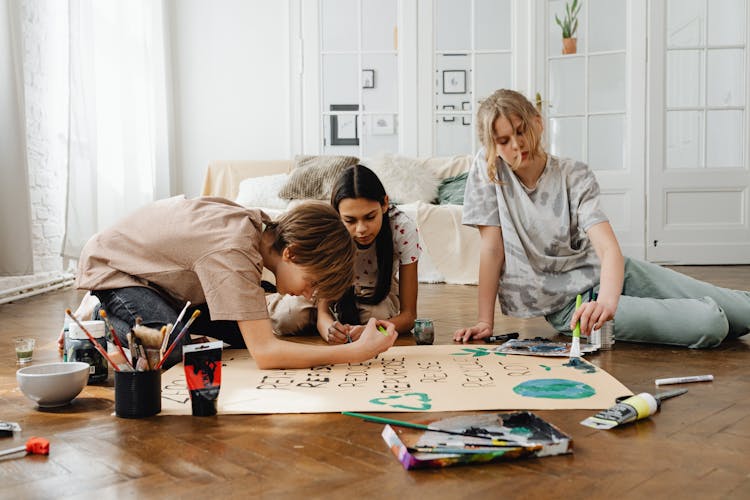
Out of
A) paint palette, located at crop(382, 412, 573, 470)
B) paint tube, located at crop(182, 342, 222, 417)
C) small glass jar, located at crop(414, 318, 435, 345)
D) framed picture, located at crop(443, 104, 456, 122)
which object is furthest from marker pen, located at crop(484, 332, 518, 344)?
framed picture, located at crop(443, 104, 456, 122)

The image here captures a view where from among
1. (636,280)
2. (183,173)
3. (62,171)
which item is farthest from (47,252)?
(636,280)

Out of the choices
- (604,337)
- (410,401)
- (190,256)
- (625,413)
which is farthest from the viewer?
(604,337)

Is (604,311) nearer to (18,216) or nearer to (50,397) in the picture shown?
(50,397)

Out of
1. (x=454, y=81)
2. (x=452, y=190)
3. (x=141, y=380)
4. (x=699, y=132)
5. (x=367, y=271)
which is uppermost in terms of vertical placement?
(x=454, y=81)

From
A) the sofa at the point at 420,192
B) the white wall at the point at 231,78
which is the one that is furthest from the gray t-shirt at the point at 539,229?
the white wall at the point at 231,78

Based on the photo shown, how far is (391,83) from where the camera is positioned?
6.42 m

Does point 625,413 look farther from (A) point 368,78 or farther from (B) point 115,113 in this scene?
(A) point 368,78

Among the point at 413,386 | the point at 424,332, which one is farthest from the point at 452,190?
the point at 413,386

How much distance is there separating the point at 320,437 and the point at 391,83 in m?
5.20

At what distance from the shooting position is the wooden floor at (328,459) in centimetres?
125

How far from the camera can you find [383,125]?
646cm

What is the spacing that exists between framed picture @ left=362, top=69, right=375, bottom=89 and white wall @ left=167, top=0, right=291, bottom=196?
64cm

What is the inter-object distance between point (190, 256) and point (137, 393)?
0.46 meters

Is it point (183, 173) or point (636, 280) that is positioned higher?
point (183, 173)
